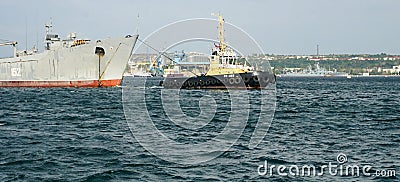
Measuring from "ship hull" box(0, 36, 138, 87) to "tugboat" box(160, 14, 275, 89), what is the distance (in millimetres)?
10441

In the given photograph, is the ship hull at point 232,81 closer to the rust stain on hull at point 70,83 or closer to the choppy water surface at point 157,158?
the rust stain on hull at point 70,83

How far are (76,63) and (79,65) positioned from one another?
A: 43 cm

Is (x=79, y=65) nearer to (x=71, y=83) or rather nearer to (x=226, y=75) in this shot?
(x=71, y=83)

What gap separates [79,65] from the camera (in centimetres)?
5753

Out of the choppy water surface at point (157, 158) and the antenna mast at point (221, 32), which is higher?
the antenna mast at point (221, 32)

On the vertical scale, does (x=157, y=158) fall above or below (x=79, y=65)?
below

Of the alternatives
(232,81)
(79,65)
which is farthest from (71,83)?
(232,81)

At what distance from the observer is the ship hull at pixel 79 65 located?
57.5 m

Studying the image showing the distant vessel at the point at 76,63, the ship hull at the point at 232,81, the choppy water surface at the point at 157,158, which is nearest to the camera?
the choppy water surface at the point at 157,158

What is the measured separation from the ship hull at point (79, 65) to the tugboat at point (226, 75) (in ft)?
34.3

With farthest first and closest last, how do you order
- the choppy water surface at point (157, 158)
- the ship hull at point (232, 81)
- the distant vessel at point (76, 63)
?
the ship hull at point (232, 81) → the distant vessel at point (76, 63) → the choppy water surface at point (157, 158)

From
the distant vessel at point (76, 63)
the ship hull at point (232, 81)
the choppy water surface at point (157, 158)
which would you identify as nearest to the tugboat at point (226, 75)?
the ship hull at point (232, 81)

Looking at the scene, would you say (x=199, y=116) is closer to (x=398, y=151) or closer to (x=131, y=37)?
(x=398, y=151)

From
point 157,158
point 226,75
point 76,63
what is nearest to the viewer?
point 157,158
